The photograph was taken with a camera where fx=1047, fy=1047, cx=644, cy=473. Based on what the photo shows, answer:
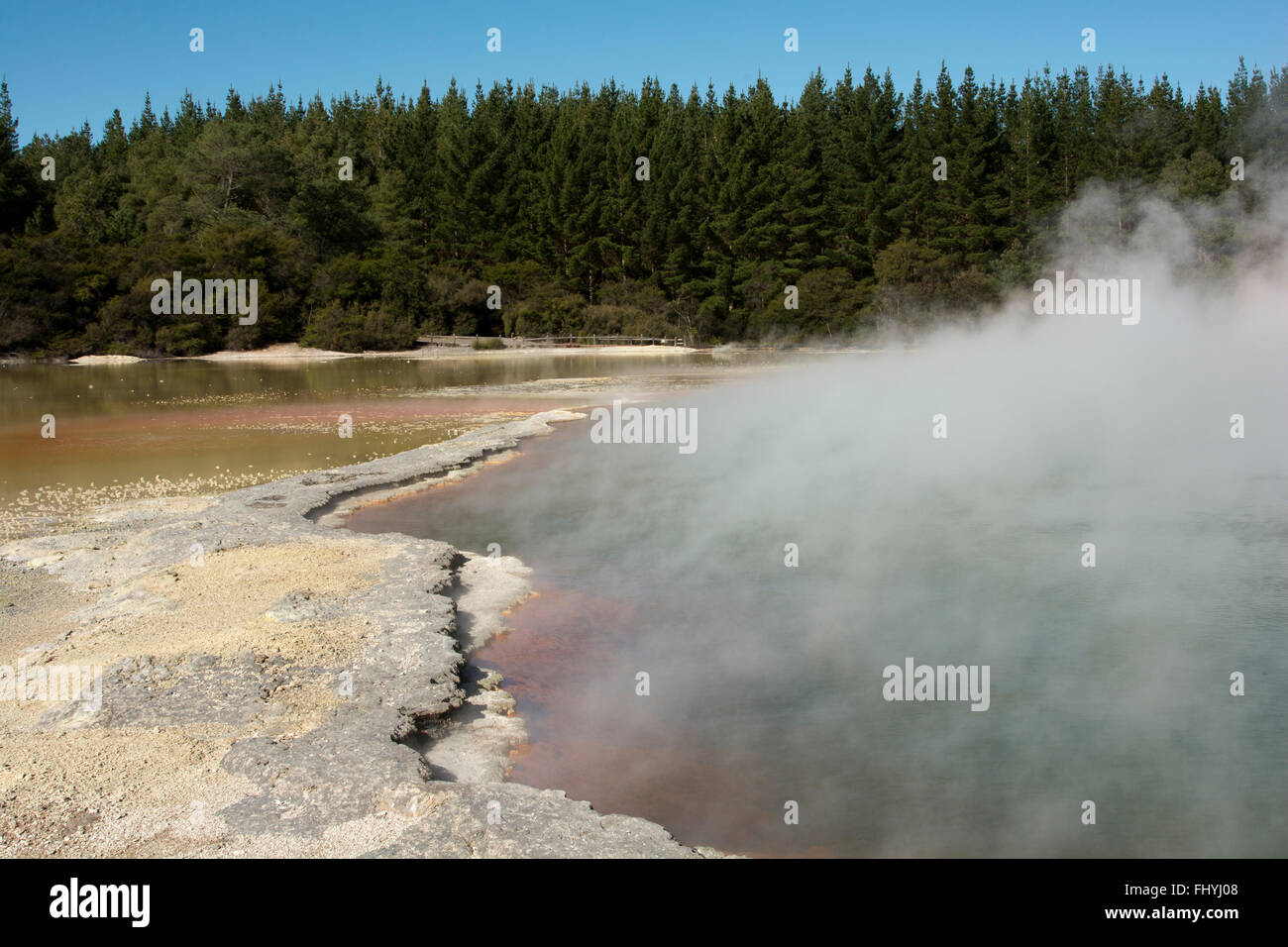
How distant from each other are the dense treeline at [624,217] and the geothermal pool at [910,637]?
111 feet

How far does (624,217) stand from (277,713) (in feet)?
178

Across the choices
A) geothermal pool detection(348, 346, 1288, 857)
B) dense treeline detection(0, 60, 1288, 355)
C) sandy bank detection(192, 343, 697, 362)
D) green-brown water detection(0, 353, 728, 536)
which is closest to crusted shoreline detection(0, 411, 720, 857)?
geothermal pool detection(348, 346, 1288, 857)

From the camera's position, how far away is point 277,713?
5621mm

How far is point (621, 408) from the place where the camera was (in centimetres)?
2095

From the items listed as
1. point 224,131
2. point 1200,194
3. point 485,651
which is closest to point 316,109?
point 224,131

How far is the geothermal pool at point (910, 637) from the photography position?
4957 millimetres

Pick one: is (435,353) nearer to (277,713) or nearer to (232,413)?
(232,413)

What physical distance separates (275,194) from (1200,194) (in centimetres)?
4390

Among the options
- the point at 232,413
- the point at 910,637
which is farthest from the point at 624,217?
the point at 910,637

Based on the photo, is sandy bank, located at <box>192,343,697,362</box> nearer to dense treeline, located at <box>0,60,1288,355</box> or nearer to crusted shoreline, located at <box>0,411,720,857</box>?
dense treeline, located at <box>0,60,1288,355</box>

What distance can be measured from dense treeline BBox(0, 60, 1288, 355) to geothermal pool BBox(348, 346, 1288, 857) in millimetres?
Answer: 33930

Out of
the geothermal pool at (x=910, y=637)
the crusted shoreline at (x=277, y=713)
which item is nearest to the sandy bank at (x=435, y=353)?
the geothermal pool at (x=910, y=637)

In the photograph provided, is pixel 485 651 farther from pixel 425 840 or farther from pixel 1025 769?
pixel 1025 769

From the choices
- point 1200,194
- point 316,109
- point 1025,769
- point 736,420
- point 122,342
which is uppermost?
point 316,109
